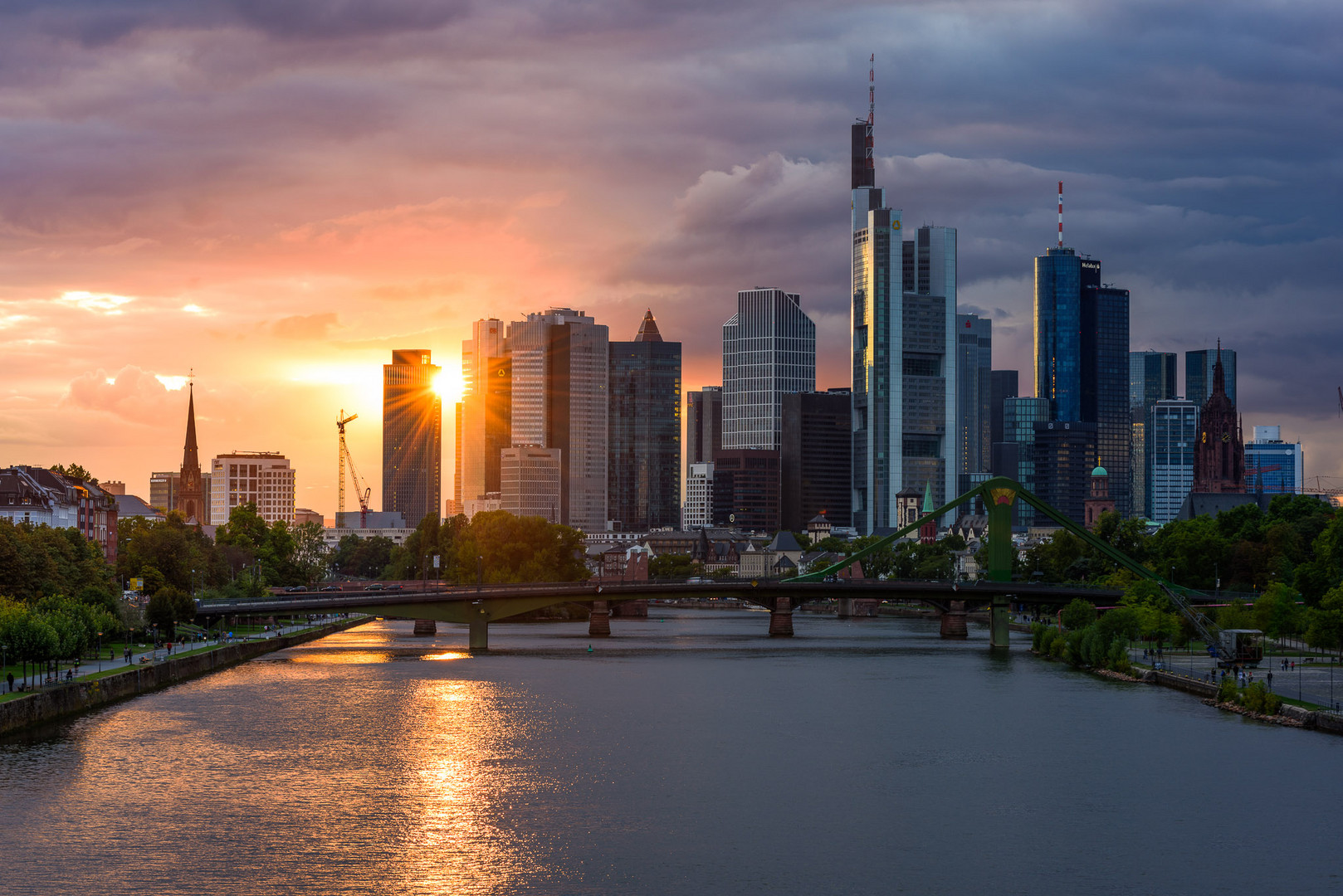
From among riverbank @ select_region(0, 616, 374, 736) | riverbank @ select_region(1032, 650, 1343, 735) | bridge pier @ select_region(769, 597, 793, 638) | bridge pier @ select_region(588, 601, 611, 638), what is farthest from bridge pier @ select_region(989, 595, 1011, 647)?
riverbank @ select_region(0, 616, 374, 736)

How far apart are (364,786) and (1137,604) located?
68.0 metres

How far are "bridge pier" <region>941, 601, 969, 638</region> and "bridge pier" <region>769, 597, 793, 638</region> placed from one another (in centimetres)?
1275

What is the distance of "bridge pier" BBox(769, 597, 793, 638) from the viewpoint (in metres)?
128

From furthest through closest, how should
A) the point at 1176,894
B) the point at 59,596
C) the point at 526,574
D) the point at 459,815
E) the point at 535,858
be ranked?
the point at 526,574 → the point at 59,596 → the point at 459,815 → the point at 535,858 → the point at 1176,894

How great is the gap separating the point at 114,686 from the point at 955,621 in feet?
241

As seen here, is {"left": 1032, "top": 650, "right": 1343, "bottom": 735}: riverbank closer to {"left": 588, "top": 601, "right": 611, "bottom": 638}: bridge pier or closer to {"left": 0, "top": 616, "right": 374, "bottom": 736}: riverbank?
{"left": 588, "top": 601, "right": 611, "bottom": 638}: bridge pier

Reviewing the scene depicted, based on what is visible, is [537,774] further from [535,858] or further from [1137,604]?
[1137,604]

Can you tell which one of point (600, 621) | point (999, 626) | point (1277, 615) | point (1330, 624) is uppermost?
point (1330, 624)

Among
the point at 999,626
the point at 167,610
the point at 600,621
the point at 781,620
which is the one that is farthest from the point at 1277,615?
the point at 167,610

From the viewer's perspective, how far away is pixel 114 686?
72.6 metres

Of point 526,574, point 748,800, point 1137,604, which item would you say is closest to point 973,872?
point 748,800

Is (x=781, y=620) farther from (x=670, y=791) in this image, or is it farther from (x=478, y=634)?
(x=670, y=791)

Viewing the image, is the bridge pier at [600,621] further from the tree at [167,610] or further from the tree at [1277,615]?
the tree at [1277,615]

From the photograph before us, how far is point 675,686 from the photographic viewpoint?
80.8 m
